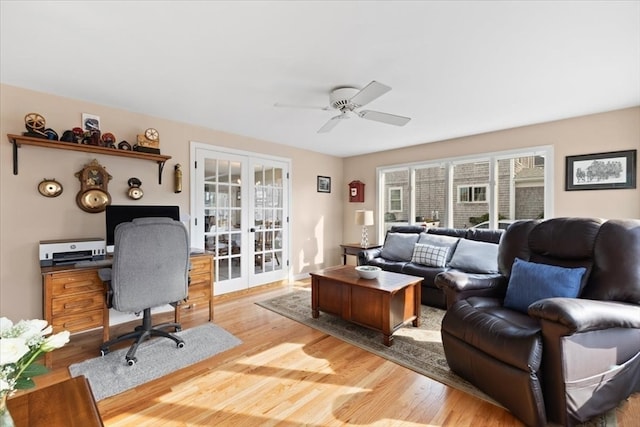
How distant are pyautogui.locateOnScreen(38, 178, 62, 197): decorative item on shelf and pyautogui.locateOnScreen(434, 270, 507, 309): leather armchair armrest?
3530 mm

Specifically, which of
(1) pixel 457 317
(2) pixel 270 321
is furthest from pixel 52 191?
(1) pixel 457 317

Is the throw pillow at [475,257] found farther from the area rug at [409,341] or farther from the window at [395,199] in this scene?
the window at [395,199]

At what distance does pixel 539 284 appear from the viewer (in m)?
2.05

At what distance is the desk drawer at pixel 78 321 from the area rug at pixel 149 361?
11.8 inches

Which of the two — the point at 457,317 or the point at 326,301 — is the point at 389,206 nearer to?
the point at 326,301

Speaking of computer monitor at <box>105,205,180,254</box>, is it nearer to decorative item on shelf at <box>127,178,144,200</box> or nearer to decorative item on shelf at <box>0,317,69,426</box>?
decorative item on shelf at <box>127,178,144,200</box>

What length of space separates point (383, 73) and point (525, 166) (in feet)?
9.06

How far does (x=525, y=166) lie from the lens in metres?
3.91

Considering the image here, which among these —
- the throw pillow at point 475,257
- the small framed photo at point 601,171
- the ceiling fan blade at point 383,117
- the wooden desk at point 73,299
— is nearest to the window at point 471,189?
the small framed photo at point 601,171

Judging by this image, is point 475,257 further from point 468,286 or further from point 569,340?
point 569,340

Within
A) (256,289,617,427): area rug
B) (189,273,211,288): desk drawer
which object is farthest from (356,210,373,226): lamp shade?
(189,273,211,288): desk drawer

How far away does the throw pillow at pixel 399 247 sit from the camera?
13.7 ft

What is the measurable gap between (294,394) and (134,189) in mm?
2672

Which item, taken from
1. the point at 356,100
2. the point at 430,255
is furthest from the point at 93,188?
the point at 430,255
